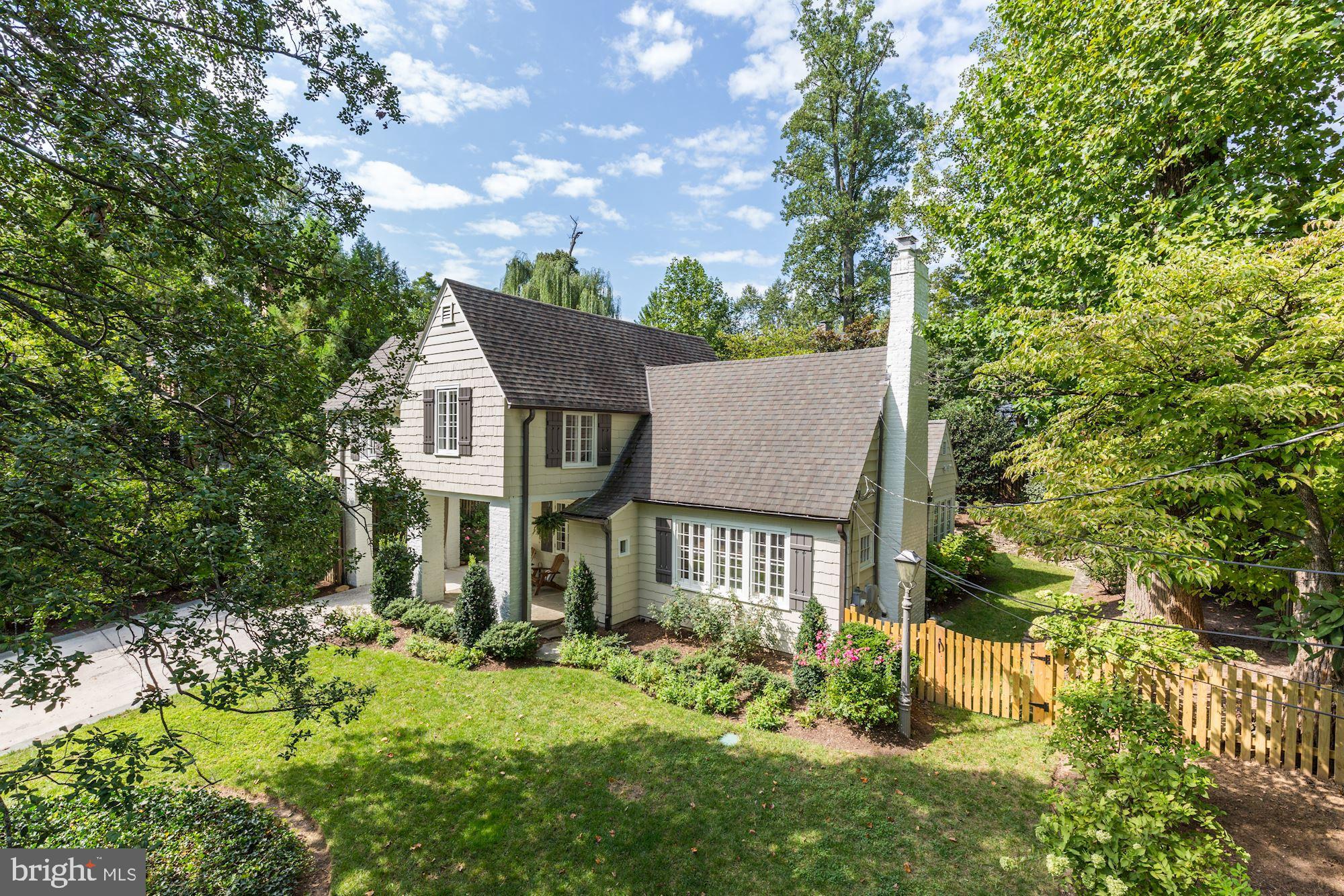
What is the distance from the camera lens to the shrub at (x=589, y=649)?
1081cm

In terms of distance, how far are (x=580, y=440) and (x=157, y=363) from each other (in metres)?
9.46

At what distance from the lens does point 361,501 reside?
6070 mm

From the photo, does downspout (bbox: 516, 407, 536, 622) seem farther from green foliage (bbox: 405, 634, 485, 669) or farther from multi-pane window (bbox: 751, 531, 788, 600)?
multi-pane window (bbox: 751, 531, 788, 600)

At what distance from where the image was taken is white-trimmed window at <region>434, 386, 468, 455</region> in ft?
43.1

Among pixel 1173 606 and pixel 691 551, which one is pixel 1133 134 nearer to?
pixel 1173 606

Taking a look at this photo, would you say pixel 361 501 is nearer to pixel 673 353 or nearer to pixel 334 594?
pixel 334 594

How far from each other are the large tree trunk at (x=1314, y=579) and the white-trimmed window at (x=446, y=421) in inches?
579

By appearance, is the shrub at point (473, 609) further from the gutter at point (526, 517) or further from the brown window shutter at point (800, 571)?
the brown window shutter at point (800, 571)

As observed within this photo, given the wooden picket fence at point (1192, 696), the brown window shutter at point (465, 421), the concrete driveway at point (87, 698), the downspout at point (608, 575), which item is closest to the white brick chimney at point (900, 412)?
the wooden picket fence at point (1192, 696)

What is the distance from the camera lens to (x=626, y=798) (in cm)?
684

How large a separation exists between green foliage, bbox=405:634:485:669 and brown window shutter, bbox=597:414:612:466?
537 cm

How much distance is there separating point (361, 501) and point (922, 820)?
7.64 metres

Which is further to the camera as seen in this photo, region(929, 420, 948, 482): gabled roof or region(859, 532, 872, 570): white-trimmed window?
region(929, 420, 948, 482): gabled roof

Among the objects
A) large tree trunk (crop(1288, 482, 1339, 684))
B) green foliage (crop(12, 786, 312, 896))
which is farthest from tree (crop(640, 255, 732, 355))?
green foliage (crop(12, 786, 312, 896))
